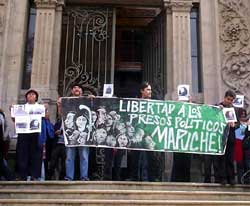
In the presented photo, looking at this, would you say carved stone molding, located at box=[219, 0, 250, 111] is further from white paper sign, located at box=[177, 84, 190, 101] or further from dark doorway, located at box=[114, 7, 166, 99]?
white paper sign, located at box=[177, 84, 190, 101]

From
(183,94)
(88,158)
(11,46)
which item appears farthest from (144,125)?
(11,46)

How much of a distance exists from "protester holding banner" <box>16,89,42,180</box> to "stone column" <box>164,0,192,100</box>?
400cm

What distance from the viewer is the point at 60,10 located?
460 inches

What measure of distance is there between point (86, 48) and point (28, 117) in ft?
13.8

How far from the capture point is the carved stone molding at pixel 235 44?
437 inches

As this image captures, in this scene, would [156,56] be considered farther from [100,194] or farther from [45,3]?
[100,194]

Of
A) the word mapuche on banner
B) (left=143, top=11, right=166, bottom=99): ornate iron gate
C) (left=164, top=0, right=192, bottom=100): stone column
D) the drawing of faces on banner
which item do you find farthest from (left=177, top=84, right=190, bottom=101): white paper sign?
(left=143, top=11, right=166, bottom=99): ornate iron gate

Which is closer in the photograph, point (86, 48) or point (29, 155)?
point (29, 155)

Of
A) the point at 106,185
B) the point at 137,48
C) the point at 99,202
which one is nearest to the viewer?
the point at 99,202

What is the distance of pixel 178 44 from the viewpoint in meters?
11.3

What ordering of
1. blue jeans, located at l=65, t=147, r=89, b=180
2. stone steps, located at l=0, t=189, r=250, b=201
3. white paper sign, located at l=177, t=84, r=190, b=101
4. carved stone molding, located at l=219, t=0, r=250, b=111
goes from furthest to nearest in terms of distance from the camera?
1. carved stone molding, located at l=219, t=0, r=250, b=111
2. white paper sign, located at l=177, t=84, r=190, b=101
3. blue jeans, located at l=65, t=147, r=89, b=180
4. stone steps, located at l=0, t=189, r=250, b=201

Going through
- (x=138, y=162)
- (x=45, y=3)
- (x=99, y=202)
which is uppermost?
(x=45, y=3)

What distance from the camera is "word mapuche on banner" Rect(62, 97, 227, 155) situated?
27.8 feet

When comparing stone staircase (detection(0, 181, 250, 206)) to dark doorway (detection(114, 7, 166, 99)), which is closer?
stone staircase (detection(0, 181, 250, 206))
